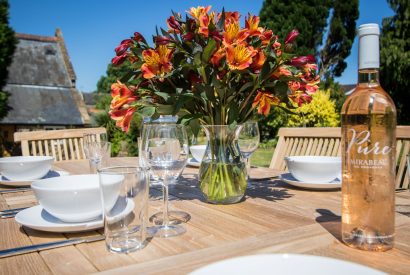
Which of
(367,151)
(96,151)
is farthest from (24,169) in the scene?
(367,151)

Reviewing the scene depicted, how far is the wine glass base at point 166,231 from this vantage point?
79cm

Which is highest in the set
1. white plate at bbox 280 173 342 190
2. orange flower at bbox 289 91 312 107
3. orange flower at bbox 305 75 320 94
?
orange flower at bbox 305 75 320 94

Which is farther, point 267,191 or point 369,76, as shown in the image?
point 267,191

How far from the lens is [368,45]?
23.9 inches

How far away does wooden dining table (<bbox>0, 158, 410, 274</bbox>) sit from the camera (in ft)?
2.02

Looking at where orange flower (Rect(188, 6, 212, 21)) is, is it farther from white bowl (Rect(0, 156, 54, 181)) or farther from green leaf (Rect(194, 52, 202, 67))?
white bowl (Rect(0, 156, 54, 181))

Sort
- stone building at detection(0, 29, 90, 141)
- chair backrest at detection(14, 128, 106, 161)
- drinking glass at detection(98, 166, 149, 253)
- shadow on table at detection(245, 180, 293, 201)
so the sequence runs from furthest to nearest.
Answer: stone building at detection(0, 29, 90, 141), chair backrest at detection(14, 128, 106, 161), shadow on table at detection(245, 180, 293, 201), drinking glass at detection(98, 166, 149, 253)

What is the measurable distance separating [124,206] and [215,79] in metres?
0.42

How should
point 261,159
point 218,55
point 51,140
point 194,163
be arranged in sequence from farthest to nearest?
point 261,159 → point 51,140 → point 194,163 → point 218,55

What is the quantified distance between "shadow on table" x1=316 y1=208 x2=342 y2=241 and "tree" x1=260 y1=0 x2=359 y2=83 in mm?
12761

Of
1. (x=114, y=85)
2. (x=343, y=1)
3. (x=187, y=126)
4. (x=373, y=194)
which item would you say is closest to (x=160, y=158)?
(x=187, y=126)

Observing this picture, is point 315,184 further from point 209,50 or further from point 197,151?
point 197,151

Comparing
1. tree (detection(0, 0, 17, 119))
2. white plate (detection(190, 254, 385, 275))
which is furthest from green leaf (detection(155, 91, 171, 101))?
tree (detection(0, 0, 17, 119))

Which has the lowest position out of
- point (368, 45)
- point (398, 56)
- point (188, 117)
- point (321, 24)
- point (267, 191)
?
point (267, 191)
